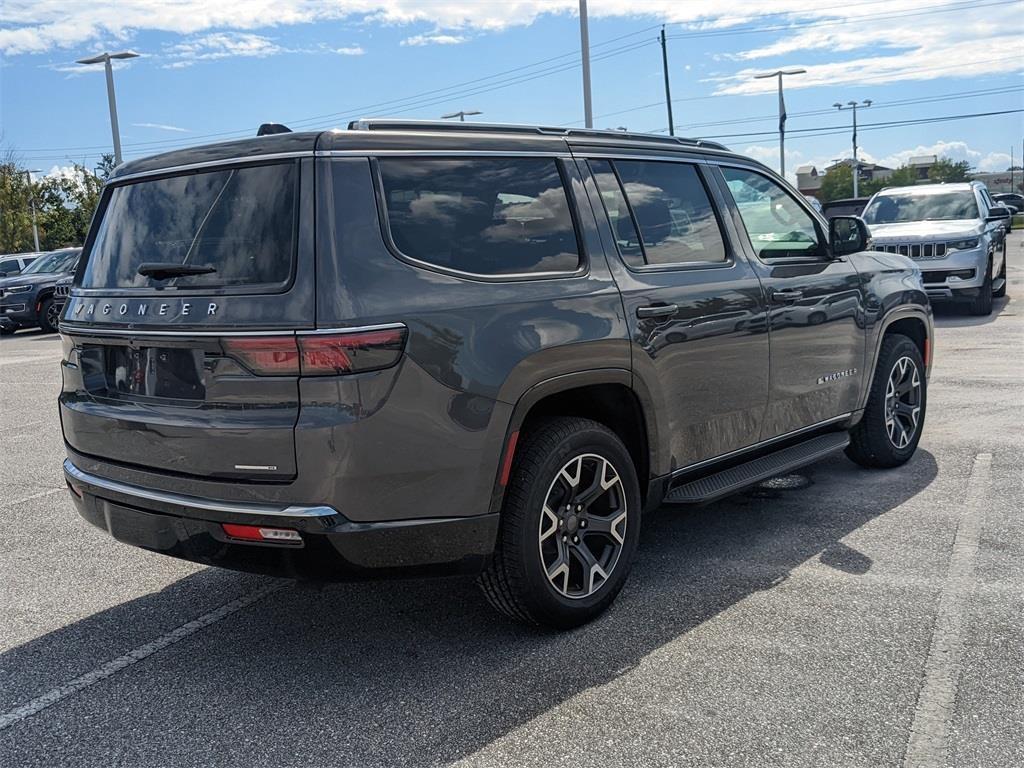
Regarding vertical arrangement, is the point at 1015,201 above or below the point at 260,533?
above

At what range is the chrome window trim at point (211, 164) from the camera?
323cm

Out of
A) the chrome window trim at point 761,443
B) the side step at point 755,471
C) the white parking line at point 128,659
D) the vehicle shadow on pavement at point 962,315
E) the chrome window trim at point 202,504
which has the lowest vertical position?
the white parking line at point 128,659

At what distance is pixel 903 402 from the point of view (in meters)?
6.07

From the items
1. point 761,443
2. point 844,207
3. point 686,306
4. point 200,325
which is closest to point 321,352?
point 200,325

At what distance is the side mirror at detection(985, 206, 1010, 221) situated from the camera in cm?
1466

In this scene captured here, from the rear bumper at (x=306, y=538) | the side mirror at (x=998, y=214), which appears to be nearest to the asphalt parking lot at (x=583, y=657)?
the rear bumper at (x=306, y=538)

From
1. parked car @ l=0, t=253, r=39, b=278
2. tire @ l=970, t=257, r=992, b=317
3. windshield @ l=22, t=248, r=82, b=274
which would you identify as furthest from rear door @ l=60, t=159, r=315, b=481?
parked car @ l=0, t=253, r=39, b=278

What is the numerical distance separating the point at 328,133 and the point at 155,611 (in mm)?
2235

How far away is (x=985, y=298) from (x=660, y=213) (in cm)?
1126

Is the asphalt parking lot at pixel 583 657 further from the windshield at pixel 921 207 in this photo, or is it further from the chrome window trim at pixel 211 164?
the windshield at pixel 921 207

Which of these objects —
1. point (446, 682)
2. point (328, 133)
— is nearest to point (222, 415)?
point (328, 133)

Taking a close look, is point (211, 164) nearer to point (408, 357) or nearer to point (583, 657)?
point (408, 357)

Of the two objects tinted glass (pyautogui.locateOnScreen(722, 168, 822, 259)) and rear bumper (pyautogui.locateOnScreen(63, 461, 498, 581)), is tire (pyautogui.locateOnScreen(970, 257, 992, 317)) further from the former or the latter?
rear bumper (pyautogui.locateOnScreen(63, 461, 498, 581))

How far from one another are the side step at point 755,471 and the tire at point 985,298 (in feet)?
31.4
